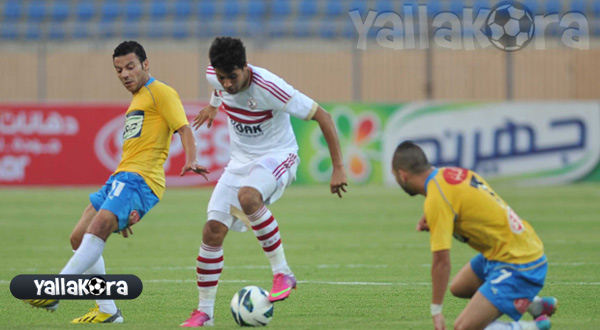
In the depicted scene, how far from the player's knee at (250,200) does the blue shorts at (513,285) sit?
174cm

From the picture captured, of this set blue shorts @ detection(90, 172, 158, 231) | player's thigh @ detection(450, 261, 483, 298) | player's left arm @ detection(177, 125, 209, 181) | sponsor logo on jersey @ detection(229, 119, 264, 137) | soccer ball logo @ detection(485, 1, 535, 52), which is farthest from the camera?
soccer ball logo @ detection(485, 1, 535, 52)

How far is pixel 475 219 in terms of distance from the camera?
5.67 meters

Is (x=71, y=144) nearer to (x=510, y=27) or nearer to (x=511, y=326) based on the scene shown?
(x=510, y=27)

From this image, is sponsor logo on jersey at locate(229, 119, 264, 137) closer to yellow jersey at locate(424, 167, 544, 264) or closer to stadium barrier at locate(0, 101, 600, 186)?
yellow jersey at locate(424, 167, 544, 264)

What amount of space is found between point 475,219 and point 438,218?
0.32m

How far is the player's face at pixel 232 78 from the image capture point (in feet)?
21.3

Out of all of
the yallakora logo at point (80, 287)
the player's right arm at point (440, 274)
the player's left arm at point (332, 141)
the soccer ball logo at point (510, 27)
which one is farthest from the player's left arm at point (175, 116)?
the soccer ball logo at point (510, 27)

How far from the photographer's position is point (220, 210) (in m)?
6.81

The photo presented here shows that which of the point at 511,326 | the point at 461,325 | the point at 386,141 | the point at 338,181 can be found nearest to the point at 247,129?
the point at 338,181

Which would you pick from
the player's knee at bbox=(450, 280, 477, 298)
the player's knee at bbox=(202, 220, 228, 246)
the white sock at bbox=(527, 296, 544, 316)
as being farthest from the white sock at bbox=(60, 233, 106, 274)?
the white sock at bbox=(527, 296, 544, 316)

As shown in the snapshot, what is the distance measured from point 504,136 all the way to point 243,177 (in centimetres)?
1511

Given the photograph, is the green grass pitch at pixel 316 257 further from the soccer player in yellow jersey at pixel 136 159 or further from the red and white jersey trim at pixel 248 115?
the red and white jersey trim at pixel 248 115

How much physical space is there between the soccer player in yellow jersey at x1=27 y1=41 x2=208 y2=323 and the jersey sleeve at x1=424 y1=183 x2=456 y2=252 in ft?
6.09

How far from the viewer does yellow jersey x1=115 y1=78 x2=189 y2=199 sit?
271 inches
